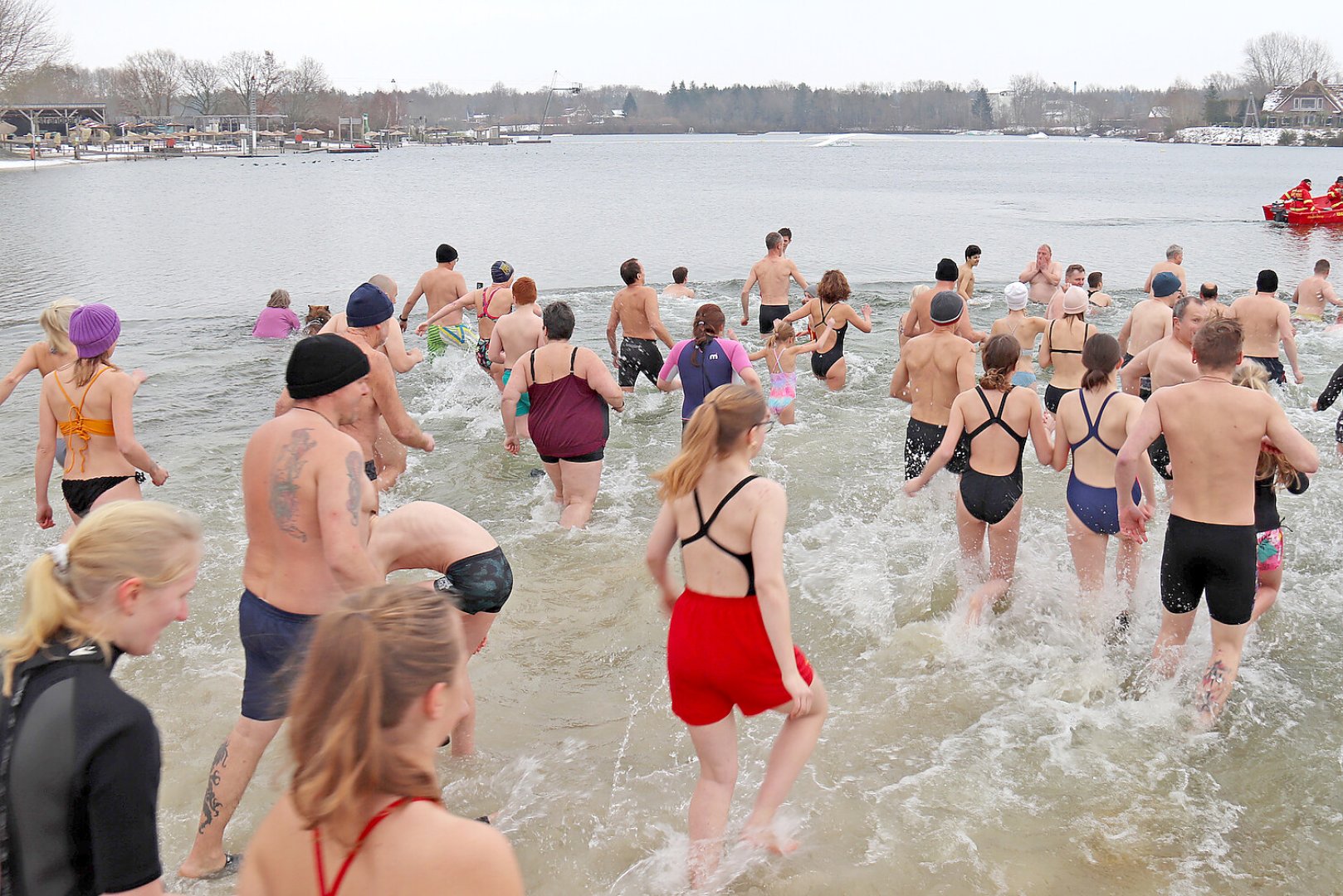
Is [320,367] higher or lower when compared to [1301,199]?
lower

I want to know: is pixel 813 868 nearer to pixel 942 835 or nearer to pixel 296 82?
pixel 942 835

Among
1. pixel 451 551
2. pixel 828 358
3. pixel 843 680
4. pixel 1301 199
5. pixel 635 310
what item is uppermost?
pixel 1301 199

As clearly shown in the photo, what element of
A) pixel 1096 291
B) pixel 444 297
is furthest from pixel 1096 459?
pixel 1096 291

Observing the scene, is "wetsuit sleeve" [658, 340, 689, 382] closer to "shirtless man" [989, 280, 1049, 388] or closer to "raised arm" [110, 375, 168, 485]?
"shirtless man" [989, 280, 1049, 388]

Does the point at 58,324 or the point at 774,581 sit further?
the point at 58,324

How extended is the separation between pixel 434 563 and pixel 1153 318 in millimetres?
7452

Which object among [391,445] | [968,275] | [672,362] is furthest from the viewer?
[968,275]

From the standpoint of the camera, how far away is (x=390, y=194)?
1997 inches

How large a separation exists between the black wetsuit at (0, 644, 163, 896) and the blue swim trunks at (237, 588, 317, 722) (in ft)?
5.24

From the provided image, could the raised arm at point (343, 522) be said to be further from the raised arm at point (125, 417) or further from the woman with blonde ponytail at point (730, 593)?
the raised arm at point (125, 417)

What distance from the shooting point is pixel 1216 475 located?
4633 mm

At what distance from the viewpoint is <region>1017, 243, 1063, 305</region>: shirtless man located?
13781 millimetres

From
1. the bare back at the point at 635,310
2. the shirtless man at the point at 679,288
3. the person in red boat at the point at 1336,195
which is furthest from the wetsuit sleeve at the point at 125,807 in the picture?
the person in red boat at the point at 1336,195

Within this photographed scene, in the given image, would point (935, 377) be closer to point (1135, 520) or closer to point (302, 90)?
point (1135, 520)
